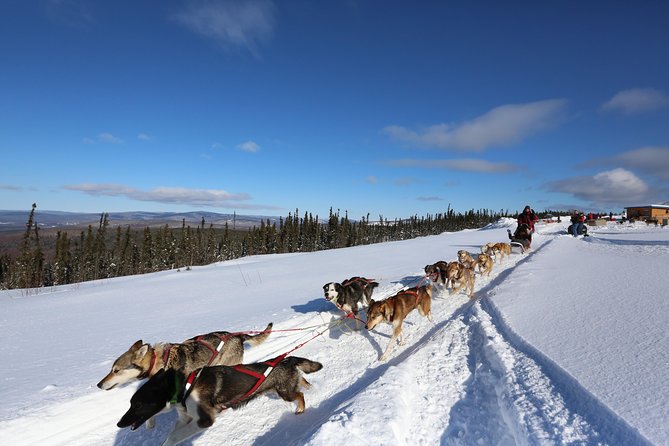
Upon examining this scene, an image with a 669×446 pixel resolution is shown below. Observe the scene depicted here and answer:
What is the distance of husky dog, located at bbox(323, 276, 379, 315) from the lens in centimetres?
600

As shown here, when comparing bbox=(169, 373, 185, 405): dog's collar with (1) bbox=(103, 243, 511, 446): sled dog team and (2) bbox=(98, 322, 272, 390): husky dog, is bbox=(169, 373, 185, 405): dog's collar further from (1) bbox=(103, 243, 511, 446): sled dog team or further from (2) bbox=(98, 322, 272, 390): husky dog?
(2) bbox=(98, 322, 272, 390): husky dog

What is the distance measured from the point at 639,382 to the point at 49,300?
40.0 ft

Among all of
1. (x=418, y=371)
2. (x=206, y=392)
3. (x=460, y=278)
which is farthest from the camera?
(x=460, y=278)

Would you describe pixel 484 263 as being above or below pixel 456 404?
above

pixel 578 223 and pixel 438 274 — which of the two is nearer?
pixel 438 274

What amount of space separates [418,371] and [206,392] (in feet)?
8.24

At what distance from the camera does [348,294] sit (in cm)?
620

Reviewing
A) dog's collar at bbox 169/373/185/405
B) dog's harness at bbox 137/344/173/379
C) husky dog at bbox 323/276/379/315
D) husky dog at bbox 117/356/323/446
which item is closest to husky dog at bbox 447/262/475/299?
husky dog at bbox 323/276/379/315

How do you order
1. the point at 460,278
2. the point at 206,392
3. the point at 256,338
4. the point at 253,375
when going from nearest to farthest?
the point at 206,392, the point at 253,375, the point at 256,338, the point at 460,278

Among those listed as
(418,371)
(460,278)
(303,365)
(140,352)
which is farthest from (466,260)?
(140,352)

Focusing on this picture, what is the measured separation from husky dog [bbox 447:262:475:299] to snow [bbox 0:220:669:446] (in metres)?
0.68

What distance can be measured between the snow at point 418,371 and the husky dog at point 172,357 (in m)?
0.42

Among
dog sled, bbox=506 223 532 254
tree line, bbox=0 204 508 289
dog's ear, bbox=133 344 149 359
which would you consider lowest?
tree line, bbox=0 204 508 289

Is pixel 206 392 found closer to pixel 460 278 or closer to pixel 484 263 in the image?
pixel 460 278
